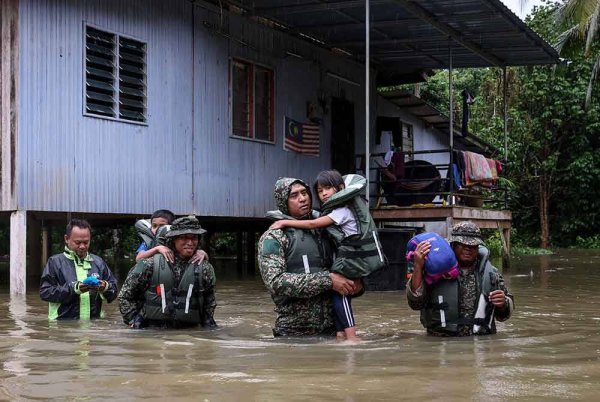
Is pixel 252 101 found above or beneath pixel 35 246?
above

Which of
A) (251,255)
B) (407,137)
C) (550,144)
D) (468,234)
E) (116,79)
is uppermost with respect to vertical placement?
(550,144)

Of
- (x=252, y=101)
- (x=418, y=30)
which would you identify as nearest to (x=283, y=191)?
(x=252, y=101)

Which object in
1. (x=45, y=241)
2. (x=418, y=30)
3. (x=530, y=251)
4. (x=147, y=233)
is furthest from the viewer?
(x=530, y=251)

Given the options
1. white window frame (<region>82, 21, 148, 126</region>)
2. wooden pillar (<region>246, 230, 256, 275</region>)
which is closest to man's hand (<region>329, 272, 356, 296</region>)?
white window frame (<region>82, 21, 148, 126</region>)

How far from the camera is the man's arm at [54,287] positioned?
7.12 metres

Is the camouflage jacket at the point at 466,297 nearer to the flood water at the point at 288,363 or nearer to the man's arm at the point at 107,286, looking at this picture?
the flood water at the point at 288,363

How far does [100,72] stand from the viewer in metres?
12.9

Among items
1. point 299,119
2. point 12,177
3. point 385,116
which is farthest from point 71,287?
point 385,116

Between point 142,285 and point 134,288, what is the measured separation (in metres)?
0.07

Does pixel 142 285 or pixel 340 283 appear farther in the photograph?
pixel 142 285

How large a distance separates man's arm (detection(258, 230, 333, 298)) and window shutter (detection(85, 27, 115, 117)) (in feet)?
25.0

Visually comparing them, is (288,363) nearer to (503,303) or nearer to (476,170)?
(503,303)

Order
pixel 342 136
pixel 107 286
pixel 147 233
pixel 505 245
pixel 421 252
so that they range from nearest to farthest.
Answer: pixel 421 252 < pixel 107 286 < pixel 147 233 < pixel 342 136 < pixel 505 245

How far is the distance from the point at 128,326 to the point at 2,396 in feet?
10.0
